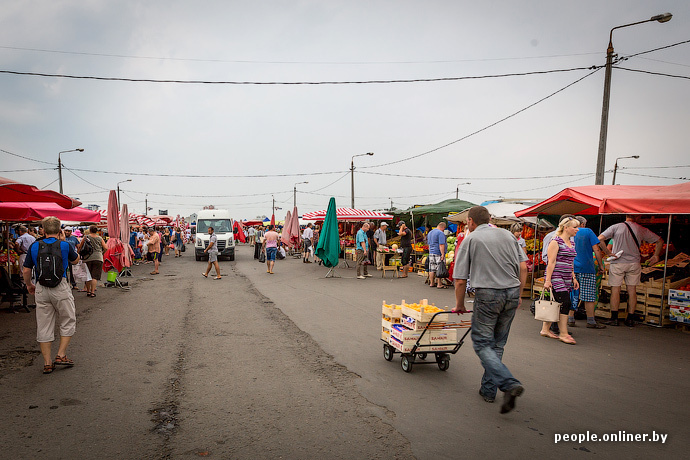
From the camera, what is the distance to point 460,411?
13.8ft

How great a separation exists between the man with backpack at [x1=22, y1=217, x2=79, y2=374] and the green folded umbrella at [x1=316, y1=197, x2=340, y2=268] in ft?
32.6

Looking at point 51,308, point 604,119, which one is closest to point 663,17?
point 604,119

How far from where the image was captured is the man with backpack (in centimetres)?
539

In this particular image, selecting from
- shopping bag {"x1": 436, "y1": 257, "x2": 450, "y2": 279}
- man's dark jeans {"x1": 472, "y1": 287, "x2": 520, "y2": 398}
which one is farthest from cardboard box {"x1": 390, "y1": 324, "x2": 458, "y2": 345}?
shopping bag {"x1": 436, "y1": 257, "x2": 450, "y2": 279}

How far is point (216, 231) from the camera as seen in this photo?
83.9 feet

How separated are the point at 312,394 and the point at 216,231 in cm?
2228

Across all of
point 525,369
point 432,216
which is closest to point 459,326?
point 525,369

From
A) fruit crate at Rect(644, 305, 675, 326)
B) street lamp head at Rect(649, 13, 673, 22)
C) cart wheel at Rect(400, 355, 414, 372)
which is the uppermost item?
street lamp head at Rect(649, 13, 673, 22)

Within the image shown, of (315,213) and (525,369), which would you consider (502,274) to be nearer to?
(525,369)

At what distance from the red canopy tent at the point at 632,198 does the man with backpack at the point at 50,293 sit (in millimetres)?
9029

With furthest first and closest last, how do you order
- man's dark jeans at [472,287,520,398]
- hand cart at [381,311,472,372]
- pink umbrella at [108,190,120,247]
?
pink umbrella at [108,190,120,247], hand cart at [381,311,472,372], man's dark jeans at [472,287,520,398]

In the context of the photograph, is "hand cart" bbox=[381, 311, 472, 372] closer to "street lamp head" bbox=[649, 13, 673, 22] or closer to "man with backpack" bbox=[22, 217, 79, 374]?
"man with backpack" bbox=[22, 217, 79, 374]

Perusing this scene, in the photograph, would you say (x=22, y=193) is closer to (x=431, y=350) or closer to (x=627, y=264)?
(x=431, y=350)

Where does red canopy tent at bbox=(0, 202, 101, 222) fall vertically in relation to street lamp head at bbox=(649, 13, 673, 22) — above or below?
below
